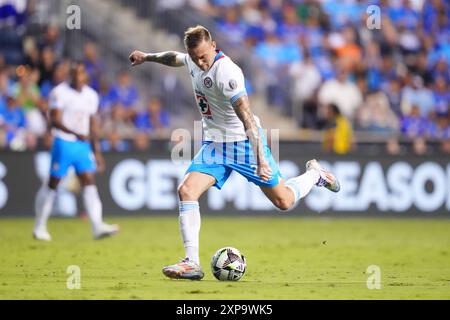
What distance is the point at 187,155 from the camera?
66.4 feet

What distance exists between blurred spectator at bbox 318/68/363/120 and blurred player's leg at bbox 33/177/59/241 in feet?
26.8

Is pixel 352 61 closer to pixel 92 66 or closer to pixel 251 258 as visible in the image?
pixel 92 66

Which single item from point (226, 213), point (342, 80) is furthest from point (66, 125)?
point (342, 80)

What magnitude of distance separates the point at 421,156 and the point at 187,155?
4965 millimetres

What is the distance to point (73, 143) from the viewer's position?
15500mm

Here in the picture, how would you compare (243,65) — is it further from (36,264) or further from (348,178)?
(36,264)

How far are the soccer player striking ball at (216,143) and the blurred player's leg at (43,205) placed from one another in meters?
5.41

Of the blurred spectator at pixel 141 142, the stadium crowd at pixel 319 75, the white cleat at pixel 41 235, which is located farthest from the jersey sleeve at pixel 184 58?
the blurred spectator at pixel 141 142

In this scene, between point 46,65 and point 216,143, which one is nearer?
point 216,143

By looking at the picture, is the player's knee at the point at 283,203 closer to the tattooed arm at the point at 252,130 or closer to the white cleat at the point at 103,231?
the tattooed arm at the point at 252,130

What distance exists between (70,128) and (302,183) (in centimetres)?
538

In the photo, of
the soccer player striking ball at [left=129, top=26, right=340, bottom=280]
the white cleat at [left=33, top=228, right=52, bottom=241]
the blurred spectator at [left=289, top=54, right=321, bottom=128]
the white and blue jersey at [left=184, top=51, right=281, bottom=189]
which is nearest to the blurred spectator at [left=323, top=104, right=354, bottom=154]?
the blurred spectator at [left=289, top=54, right=321, bottom=128]

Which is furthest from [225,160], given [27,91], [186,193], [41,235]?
[27,91]

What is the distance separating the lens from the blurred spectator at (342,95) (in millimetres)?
22000
